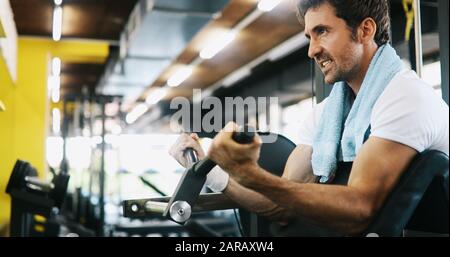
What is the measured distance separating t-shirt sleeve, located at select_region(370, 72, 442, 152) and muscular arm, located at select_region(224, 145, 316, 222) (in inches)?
12.9

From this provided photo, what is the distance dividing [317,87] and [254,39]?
2.66 meters

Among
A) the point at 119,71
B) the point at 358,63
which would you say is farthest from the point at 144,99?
→ the point at 358,63

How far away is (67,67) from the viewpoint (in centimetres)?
425

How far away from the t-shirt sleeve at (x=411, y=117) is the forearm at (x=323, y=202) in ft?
0.47

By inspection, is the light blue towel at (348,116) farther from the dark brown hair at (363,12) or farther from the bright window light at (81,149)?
the bright window light at (81,149)

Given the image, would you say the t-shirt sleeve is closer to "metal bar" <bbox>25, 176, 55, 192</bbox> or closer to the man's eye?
the man's eye

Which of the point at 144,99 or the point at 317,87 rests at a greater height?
the point at 144,99

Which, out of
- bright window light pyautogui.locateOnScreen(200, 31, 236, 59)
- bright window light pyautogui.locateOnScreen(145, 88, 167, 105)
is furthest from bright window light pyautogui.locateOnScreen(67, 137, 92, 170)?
bright window light pyautogui.locateOnScreen(200, 31, 236, 59)

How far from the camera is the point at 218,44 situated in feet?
16.3

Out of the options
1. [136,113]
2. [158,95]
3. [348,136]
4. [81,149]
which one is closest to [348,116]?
[348,136]

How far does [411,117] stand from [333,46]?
0.28 m

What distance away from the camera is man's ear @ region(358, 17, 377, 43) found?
125cm

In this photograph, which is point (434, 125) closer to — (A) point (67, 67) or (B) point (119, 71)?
(A) point (67, 67)
